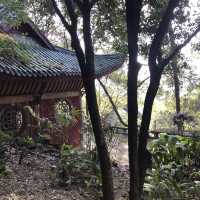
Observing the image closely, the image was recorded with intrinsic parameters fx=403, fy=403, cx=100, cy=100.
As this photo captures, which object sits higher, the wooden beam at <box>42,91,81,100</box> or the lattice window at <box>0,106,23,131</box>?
the wooden beam at <box>42,91,81,100</box>

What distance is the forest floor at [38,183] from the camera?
19.6ft

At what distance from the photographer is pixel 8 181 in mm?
6453

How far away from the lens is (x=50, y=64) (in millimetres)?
11430

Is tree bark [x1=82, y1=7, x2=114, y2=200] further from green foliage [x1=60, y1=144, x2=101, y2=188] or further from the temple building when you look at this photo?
the temple building

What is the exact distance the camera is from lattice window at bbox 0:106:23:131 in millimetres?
11008

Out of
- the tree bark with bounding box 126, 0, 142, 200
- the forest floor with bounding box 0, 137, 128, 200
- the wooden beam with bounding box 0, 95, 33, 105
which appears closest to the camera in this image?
the tree bark with bounding box 126, 0, 142, 200

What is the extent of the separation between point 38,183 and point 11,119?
513 centimetres

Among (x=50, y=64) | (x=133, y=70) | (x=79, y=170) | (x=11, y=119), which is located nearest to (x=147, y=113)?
(x=133, y=70)

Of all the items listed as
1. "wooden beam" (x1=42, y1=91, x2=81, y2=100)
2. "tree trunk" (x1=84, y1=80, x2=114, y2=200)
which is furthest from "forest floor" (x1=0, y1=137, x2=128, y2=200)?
"wooden beam" (x1=42, y1=91, x2=81, y2=100)

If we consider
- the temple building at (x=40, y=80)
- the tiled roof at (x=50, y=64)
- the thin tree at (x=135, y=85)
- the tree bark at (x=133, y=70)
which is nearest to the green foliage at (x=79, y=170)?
the thin tree at (x=135, y=85)

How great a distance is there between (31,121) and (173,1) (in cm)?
753

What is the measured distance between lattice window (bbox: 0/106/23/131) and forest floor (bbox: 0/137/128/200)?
8.84ft

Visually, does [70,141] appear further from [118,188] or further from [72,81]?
[118,188]

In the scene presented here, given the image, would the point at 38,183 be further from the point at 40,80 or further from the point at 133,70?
the point at 40,80
